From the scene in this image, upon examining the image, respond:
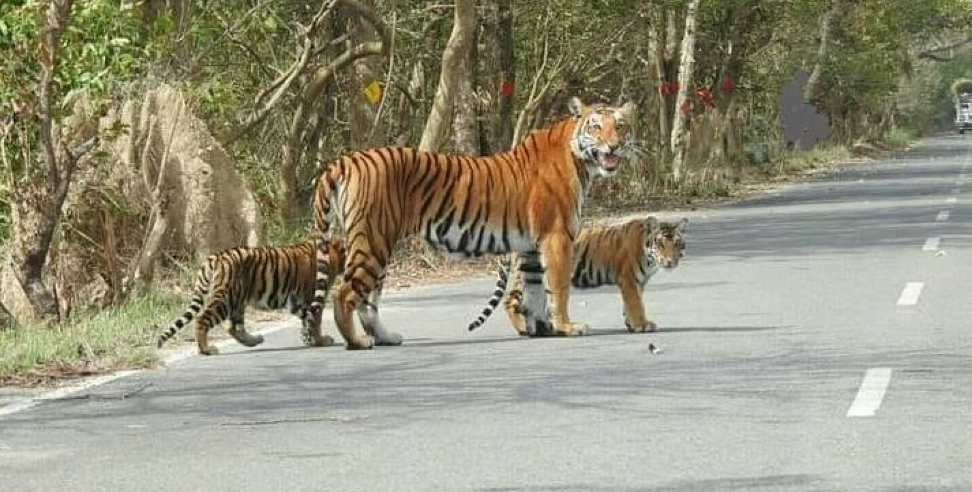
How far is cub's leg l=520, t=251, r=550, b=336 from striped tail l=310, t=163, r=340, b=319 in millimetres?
1311

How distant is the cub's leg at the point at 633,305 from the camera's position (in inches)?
599

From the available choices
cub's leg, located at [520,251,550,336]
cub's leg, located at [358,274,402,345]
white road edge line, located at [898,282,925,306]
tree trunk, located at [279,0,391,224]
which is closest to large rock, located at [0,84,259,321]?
cub's leg, located at [358,274,402,345]

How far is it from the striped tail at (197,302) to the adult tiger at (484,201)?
70 cm

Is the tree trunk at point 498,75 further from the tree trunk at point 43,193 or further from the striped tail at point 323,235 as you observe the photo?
the striped tail at point 323,235

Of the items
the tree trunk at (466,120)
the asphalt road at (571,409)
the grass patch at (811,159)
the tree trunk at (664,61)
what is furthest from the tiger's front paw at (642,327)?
the grass patch at (811,159)

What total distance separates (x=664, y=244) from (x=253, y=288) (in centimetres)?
261

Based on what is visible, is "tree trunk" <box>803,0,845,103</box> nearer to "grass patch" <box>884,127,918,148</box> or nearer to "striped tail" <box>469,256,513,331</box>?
"grass patch" <box>884,127,918,148</box>

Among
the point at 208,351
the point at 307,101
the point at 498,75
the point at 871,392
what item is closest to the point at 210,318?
the point at 208,351

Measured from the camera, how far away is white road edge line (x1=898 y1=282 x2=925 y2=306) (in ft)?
55.9

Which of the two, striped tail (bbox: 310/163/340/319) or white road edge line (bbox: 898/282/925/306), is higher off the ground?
striped tail (bbox: 310/163/340/319)

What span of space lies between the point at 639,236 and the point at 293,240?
8465 millimetres

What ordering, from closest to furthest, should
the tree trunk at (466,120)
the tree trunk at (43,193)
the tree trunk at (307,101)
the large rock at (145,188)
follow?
the tree trunk at (43,193)
the large rock at (145,188)
the tree trunk at (307,101)
the tree trunk at (466,120)

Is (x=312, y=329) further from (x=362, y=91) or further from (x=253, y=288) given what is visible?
(x=362, y=91)

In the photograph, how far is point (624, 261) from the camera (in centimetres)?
1521
